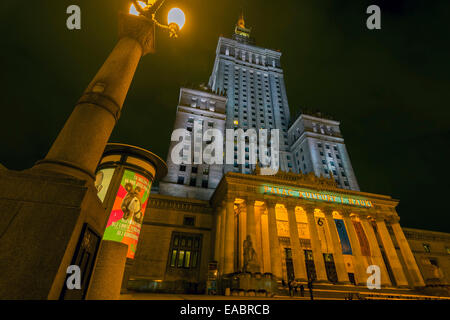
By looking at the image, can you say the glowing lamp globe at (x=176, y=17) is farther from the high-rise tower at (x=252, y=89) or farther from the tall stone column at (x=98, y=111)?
the high-rise tower at (x=252, y=89)

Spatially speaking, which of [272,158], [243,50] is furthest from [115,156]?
[243,50]

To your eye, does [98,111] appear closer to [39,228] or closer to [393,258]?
[39,228]

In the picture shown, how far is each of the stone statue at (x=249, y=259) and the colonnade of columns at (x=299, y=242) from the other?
180 cm

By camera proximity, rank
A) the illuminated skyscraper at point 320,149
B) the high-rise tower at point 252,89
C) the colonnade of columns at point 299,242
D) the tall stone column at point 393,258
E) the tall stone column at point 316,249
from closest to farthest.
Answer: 1. the colonnade of columns at point 299,242
2. the tall stone column at point 316,249
3. the tall stone column at point 393,258
4. the illuminated skyscraper at point 320,149
5. the high-rise tower at point 252,89

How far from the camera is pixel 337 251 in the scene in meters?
27.6

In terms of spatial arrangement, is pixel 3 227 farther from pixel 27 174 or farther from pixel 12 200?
pixel 27 174

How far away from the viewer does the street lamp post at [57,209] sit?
3807 millimetres

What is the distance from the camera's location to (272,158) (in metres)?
65.8

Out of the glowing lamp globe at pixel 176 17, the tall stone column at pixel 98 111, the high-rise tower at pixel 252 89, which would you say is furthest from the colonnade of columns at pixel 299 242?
the high-rise tower at pixel 252 89

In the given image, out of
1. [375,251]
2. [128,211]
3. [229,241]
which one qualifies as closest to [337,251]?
[375,251]

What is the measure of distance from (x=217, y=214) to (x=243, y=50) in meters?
81.9

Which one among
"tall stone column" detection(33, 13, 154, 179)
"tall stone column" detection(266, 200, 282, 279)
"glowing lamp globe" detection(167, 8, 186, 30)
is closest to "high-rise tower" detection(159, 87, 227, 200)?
"tall stone column" detection(266, 200, 282, 279)

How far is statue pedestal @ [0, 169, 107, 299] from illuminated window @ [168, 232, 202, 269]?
27722 mm

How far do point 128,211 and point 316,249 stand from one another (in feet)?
73.8
